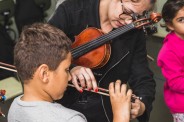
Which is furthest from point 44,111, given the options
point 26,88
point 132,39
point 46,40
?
point 132,39

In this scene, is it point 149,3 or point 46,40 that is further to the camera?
point 149,3

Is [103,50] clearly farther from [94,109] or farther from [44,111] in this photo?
[44,111]

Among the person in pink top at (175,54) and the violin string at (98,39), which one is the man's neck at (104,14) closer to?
the violin string at (98,39)

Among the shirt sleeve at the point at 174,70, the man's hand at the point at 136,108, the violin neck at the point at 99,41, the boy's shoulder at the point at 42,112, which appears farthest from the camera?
the shirt sleeve at the point at 174,70

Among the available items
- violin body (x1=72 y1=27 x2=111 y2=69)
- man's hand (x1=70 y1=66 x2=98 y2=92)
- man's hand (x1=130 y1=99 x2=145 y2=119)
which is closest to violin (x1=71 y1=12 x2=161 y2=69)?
violin body (x1=72 y1=27 x2=111 y2=69)

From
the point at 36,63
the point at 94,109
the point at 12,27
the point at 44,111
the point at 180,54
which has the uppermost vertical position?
the point at 36,63

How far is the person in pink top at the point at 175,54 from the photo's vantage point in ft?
5.84

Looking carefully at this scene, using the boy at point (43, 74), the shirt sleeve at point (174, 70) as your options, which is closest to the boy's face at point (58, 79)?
the boy at point (43, 74)

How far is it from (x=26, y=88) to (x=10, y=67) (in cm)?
40

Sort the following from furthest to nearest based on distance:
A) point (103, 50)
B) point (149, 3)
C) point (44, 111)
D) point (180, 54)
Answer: point (180, 54)
point (103, 50)
point (149, 3)
point (44, 111)

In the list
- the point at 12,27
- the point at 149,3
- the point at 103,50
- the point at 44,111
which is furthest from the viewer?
the point at 12,27

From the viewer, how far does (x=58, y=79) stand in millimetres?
1149

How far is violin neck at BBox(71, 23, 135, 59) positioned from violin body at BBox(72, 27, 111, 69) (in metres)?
0.02

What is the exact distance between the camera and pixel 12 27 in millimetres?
4414
